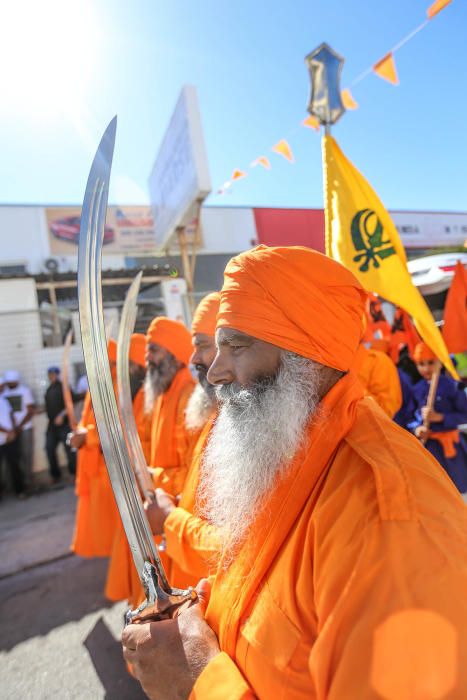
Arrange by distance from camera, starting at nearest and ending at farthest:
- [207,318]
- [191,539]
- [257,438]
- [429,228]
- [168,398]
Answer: [257,438], [191,539], [207,318], [168,398], [429,228]

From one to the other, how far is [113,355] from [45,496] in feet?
13.5

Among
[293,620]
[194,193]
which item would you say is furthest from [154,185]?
[293,620]

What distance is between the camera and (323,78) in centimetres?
339

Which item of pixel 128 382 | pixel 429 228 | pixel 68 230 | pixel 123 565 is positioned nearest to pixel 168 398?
pixel 128 382

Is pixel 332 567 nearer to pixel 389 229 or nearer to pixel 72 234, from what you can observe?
pixel 389 229

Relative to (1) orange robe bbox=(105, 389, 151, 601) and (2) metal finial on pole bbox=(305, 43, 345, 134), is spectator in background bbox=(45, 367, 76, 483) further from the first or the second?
(2) metal finial on pole bbox=(305, 43, 345, 134)

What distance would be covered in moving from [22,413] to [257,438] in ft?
23.4

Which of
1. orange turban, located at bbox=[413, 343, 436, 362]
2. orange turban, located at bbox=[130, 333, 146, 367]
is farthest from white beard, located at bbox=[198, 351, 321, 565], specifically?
orange turban, located at bbox=[130, 333, 146, 367]

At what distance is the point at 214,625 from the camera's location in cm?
108

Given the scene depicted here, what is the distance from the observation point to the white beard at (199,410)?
2379mm

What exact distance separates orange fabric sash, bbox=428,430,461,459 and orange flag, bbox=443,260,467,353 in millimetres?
641

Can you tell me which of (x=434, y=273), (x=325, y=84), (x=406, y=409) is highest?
(x=325, y=84)

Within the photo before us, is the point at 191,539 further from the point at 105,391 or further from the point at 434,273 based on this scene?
the point at 434,273

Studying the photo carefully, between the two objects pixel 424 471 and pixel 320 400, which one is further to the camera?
pixel 320 400
